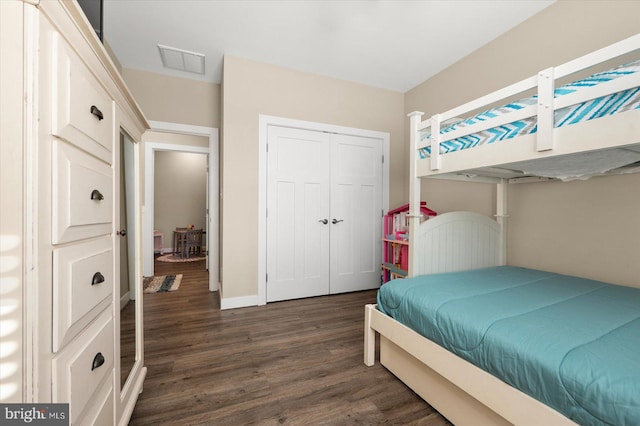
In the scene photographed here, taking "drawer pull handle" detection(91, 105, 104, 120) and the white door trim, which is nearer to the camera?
"drawer pull handle" detection(91, 105, 104, 120)

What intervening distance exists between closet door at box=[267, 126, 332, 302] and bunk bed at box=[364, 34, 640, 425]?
146cm

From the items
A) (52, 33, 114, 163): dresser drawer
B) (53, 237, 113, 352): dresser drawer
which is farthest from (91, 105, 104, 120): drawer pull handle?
(53, 237, 113, 352): dresser drawer

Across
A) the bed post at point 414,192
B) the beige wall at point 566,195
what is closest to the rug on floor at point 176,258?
the bed post at point 414,192

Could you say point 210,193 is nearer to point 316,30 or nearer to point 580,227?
point 316,30

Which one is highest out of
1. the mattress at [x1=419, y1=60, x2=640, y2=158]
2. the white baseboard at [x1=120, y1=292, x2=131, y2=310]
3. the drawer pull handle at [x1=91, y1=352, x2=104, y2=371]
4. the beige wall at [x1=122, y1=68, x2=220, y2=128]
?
the beige wall at [x1=122, y1=68, x2=220, y2=128]

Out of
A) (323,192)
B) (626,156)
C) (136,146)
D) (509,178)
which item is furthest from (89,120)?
(509,178)

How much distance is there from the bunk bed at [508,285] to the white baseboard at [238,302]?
1518 millimetres

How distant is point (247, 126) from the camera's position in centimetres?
291

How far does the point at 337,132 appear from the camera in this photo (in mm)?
3305

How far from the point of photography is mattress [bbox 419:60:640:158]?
981 millimetres

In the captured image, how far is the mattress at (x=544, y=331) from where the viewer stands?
79 cm

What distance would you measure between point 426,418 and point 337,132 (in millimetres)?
2794

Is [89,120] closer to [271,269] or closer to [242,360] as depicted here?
[242,360]

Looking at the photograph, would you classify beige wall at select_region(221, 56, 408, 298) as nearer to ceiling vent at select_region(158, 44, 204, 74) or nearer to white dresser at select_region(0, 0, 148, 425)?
ceiling vent at select_region(158, 44, 204, 74)
